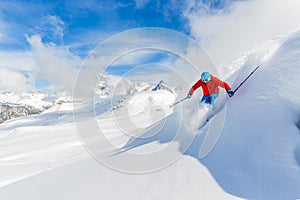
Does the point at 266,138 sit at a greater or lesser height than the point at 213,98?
lesser

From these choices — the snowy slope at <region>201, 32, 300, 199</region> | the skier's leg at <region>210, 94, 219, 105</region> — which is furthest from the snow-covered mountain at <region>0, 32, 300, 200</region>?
the skier's leg at <region>210, 94, 219, 105</region>

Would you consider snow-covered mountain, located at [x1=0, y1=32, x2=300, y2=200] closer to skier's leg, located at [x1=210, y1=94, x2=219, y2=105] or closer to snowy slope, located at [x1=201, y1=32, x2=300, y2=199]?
snowy slope, located at [x1=201, y1=32, x2=300, y2=199]

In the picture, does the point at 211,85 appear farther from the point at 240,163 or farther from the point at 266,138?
the point at 240,163

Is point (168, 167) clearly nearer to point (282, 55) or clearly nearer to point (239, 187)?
point (239, 187)

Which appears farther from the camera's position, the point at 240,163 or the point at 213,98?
the point at 213,98

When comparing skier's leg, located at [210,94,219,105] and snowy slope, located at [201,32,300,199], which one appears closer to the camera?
snowy slope, located at [201,32,300,199]

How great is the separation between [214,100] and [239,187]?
3.84 meters

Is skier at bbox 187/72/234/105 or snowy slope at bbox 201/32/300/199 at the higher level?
skier at bbox 187/72/234/105

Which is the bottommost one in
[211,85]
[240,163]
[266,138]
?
[240,163]

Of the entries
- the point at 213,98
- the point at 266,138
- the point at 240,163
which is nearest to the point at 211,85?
the point at 213,98

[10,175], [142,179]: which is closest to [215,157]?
[142,179]

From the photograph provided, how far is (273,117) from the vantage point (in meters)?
4.29

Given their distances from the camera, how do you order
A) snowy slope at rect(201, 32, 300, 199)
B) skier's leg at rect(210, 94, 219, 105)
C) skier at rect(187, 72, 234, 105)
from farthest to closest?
skier's leg at rect(210, 94, 219, 105) < skier at rect(187, 72, 234, 105) < snowy slope at rect(201, 32, 300, 199)

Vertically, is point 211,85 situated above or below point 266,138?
above
